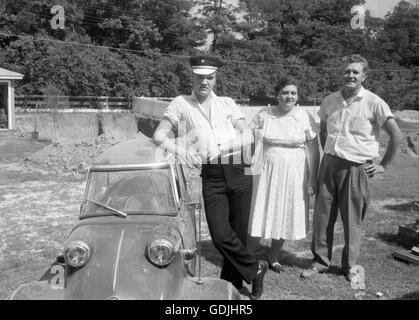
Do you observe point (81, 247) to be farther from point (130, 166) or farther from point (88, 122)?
point (88, 122)

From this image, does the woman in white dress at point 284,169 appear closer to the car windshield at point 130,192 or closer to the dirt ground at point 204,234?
the dirt ground at point 204,234

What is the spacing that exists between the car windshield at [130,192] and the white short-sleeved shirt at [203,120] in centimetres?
41

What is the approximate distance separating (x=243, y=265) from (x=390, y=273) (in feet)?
6.25

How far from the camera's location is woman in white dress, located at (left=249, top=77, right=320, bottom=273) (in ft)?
15.2

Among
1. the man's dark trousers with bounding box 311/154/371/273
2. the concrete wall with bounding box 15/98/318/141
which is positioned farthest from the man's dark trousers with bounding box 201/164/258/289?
the concrete wall with bounding box 15/98/318/141

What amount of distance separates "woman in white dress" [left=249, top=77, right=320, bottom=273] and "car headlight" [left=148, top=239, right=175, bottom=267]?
162 centimetres

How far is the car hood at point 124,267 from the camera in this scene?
3.14 meters

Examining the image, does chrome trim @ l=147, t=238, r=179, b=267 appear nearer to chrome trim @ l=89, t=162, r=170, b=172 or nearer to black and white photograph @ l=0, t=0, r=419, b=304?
black and white photograph @ l=0, t=0, r=419, b=304

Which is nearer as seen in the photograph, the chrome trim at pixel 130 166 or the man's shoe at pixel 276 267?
the chrome trim at pixel 130 166

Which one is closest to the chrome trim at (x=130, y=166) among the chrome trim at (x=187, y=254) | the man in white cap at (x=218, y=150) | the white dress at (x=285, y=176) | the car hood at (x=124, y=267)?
the man in white cap at (x=218, y=150)

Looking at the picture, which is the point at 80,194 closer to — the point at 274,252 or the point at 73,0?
the point at 274,252

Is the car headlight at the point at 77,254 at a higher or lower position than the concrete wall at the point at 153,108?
higher

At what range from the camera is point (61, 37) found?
121 feet
